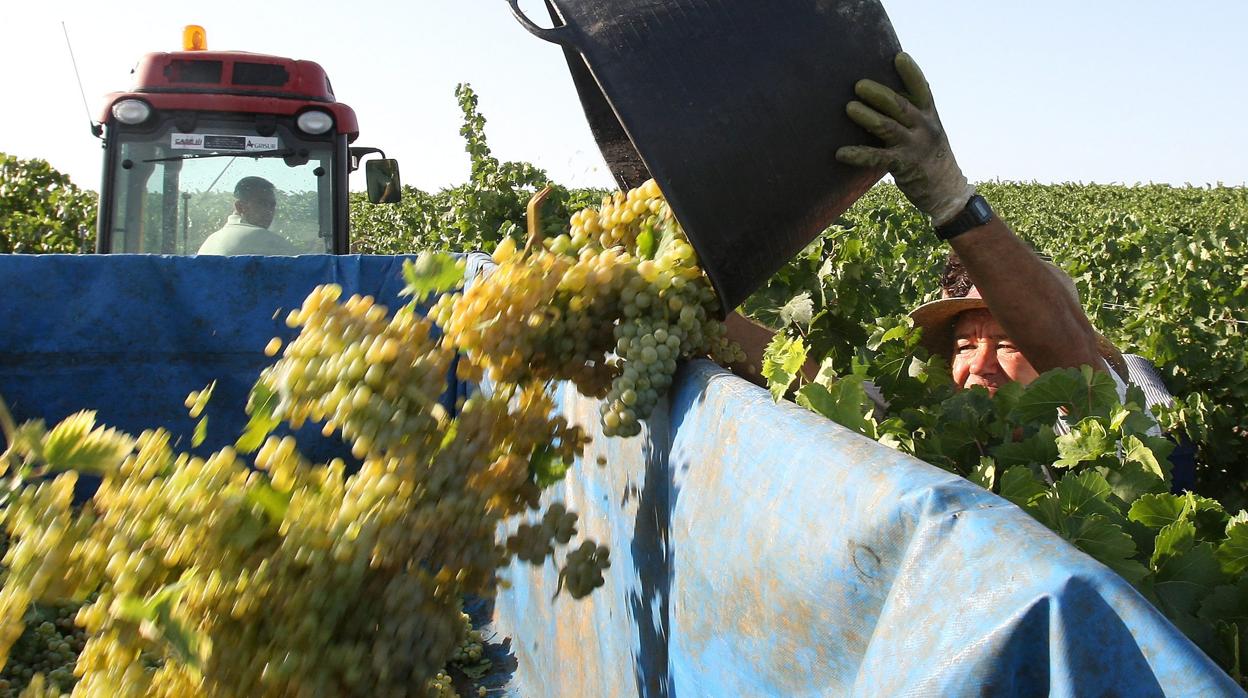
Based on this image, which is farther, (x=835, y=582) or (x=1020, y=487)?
(x=1020, y=487)

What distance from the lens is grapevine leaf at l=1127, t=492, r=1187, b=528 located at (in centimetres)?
143

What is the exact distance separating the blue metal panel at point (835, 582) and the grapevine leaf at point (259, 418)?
2.37 feet

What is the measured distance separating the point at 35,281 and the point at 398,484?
268 centimetres

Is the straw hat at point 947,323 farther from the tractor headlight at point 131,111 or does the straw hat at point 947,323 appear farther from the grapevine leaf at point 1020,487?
the tractor headlight at point 131,111

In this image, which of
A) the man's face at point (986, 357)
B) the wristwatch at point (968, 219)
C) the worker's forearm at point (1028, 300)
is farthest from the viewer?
the man's face at point (986, 357)

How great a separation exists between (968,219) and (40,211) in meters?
12.0

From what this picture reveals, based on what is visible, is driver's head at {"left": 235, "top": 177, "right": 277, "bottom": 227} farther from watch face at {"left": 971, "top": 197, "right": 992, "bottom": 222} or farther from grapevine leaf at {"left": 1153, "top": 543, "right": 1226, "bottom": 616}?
grapevine leaf at {"left": 1153, "top": 543, "right": 1226, "bottom": 616}

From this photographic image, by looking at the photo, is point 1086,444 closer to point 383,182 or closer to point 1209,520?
point 1209,520

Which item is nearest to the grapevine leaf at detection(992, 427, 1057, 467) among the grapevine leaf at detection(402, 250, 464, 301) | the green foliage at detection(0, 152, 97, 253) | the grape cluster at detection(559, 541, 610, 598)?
the grape cluster at detection(559, 541, 610, 598)

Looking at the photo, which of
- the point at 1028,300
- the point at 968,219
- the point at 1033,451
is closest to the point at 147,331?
the point at 968,219

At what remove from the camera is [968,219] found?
8.03 ft

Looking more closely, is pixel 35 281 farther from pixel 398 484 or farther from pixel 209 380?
Answer: pixel 398 484

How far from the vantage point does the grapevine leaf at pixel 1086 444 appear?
1.65 metres

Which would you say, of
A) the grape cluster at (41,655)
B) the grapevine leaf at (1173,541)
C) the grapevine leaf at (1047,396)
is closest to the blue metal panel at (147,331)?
the grape cluster at (41,655)
